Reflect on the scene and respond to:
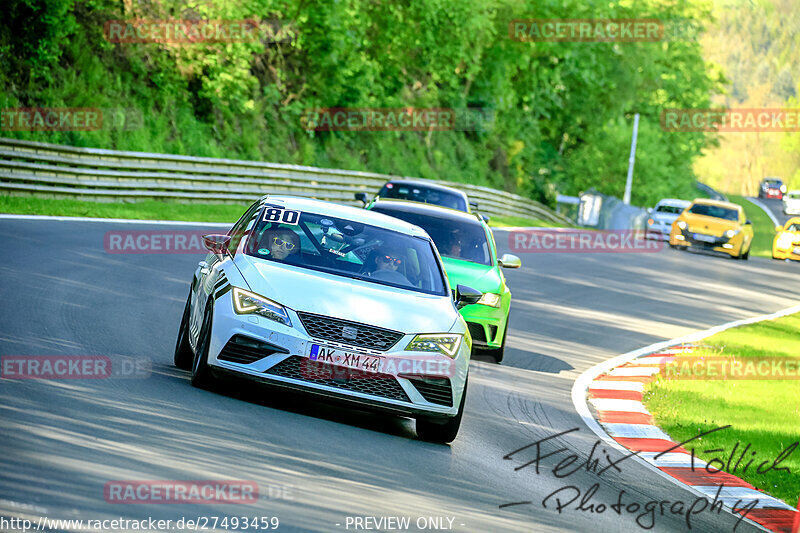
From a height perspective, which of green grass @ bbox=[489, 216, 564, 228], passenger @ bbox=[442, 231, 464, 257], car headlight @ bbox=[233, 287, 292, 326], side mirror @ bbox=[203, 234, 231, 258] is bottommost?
green grass @ bbox=[489, 216, 564, 228]

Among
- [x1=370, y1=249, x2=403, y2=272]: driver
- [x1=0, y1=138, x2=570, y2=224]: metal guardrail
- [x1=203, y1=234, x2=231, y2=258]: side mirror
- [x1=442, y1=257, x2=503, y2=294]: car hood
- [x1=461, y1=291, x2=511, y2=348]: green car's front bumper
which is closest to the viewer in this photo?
[x1=370, y1=249, x2=403, y2=272]: driver

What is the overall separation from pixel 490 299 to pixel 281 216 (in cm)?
412

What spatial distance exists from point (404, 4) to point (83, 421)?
127 ft

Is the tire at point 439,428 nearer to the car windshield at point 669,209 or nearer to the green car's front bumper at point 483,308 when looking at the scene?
the green car's front bumper at point 483,308

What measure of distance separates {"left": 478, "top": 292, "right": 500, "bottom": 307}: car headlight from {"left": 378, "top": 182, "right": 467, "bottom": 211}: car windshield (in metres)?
9.30

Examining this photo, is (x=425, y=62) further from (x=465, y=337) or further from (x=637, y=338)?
(x=465, y=337)

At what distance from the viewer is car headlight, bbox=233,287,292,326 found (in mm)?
8242

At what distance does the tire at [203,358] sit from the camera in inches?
336

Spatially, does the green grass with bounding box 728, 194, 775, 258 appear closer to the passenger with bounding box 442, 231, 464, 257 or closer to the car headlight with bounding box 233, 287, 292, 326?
the passenger with bounding box 442, 231, 464, 257

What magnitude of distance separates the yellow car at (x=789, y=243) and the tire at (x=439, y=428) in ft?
117

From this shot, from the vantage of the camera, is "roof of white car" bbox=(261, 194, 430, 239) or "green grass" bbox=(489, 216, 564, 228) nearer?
"roof of white car" bbox=(261, 194, 430, 239)

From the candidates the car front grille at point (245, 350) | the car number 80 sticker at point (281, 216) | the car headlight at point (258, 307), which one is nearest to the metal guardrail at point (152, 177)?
the car number 80 sticker at point (281, 216)

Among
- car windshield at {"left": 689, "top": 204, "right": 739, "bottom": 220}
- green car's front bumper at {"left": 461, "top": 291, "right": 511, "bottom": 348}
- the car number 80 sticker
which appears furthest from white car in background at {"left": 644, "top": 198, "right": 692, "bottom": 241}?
the car number 80 sticker
